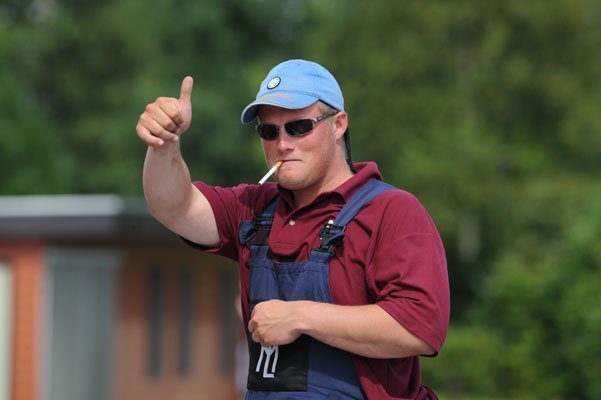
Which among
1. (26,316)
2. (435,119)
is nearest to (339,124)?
(26,316)

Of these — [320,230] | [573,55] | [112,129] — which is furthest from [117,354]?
[112,129]

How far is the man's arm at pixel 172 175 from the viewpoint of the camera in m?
3.15

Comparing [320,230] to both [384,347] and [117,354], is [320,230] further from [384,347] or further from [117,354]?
[117,354]

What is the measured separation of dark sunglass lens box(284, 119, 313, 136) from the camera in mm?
3260

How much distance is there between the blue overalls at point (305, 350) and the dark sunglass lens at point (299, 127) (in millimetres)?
220

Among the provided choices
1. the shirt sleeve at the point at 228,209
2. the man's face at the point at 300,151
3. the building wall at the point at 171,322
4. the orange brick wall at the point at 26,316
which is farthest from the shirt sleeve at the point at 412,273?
the building wall at the point at 171,322

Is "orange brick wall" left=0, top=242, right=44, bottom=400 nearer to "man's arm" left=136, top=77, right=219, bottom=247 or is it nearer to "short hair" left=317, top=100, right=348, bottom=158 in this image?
"man's arm" left=136, top=77, right=219, bottom=247

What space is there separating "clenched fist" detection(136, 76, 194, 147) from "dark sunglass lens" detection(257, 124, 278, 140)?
24 centimetres

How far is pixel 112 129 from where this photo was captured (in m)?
36.5

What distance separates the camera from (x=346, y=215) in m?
3.17

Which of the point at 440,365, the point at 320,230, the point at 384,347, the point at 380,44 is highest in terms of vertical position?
the point at 380,44

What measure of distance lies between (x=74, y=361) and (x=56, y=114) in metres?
27.4

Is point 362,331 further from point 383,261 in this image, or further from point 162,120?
point 162,120

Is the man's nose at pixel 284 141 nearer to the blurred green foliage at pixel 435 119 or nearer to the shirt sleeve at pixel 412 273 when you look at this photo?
the shirt sleeve at pixel 412 273
